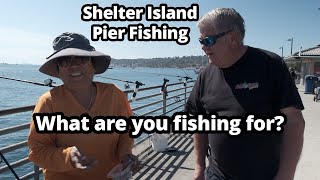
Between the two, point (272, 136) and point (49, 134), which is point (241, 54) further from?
point (49, 134)

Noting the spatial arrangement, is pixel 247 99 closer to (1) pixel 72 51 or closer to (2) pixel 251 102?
(2) pixel 251 102

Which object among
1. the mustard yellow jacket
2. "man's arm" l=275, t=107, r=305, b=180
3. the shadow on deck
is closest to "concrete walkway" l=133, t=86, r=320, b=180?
the shadow on deck

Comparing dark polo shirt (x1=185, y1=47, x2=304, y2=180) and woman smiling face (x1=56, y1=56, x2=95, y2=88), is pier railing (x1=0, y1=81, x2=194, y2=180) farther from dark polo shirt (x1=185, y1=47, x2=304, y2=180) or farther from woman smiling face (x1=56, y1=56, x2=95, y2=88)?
dark polo shirt (x1=185, y1=47, x2=304, y2=180)

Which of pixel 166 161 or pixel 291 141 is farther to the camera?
pixel 166 161

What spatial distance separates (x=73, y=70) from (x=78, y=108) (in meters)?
0.24

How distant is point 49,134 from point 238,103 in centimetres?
118

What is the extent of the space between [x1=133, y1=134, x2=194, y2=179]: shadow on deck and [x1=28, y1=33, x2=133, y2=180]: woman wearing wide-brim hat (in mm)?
3137

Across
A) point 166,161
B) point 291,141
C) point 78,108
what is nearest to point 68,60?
point 78,108

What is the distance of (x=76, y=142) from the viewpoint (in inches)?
91.0

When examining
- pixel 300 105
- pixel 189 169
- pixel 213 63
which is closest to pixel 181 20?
pixel 189 169

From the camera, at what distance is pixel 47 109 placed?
228 centimetres

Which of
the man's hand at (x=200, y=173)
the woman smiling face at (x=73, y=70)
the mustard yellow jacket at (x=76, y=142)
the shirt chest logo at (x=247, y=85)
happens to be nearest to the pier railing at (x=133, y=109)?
the mustard yellow jacket at (x=76, y=142)

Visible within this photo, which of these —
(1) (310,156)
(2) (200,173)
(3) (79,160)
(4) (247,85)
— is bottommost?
(1) (310,156)

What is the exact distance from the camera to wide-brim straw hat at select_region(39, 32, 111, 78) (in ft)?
7.63
